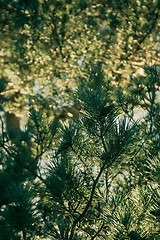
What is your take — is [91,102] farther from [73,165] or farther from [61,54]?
[61,54]

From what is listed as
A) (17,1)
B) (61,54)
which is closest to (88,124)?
(61,54)

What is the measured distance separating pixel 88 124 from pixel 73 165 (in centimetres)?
18

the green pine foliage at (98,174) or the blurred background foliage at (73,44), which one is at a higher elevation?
the blurred background foliage at (73,44)

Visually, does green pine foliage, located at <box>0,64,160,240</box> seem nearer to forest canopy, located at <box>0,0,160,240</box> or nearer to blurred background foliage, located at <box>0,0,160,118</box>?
forest canopy, located at <box>0,0,160,240</box>

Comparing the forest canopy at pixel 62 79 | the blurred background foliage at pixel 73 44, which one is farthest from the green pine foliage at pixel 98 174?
the blurred background foliage at pixel 73 44

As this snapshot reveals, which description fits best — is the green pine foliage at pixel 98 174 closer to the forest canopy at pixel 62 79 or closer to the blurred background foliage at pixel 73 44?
the forest canopy at pixel 62 79

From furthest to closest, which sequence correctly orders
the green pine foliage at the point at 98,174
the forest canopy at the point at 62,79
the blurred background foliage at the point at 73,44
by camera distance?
the blurred background foliage at the point at 73,44
the forest canopy at the point at 62,79
the green pine foliage at the point at 98,174

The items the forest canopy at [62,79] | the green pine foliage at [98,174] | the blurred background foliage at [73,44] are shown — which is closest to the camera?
the green pine foliage at [98,174]

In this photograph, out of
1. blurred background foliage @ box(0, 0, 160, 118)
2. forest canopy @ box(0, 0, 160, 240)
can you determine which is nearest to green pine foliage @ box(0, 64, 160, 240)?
forest canopy @ box(0, 0, 160, 240)

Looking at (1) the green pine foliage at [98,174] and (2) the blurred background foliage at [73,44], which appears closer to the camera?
(1) the green pine foliage at [98,174]

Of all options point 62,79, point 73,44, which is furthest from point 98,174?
point 73,44

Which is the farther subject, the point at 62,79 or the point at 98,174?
the point at 62,79

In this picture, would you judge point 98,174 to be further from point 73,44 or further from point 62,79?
point 73,44

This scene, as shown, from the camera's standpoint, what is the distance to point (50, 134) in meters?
1.04
